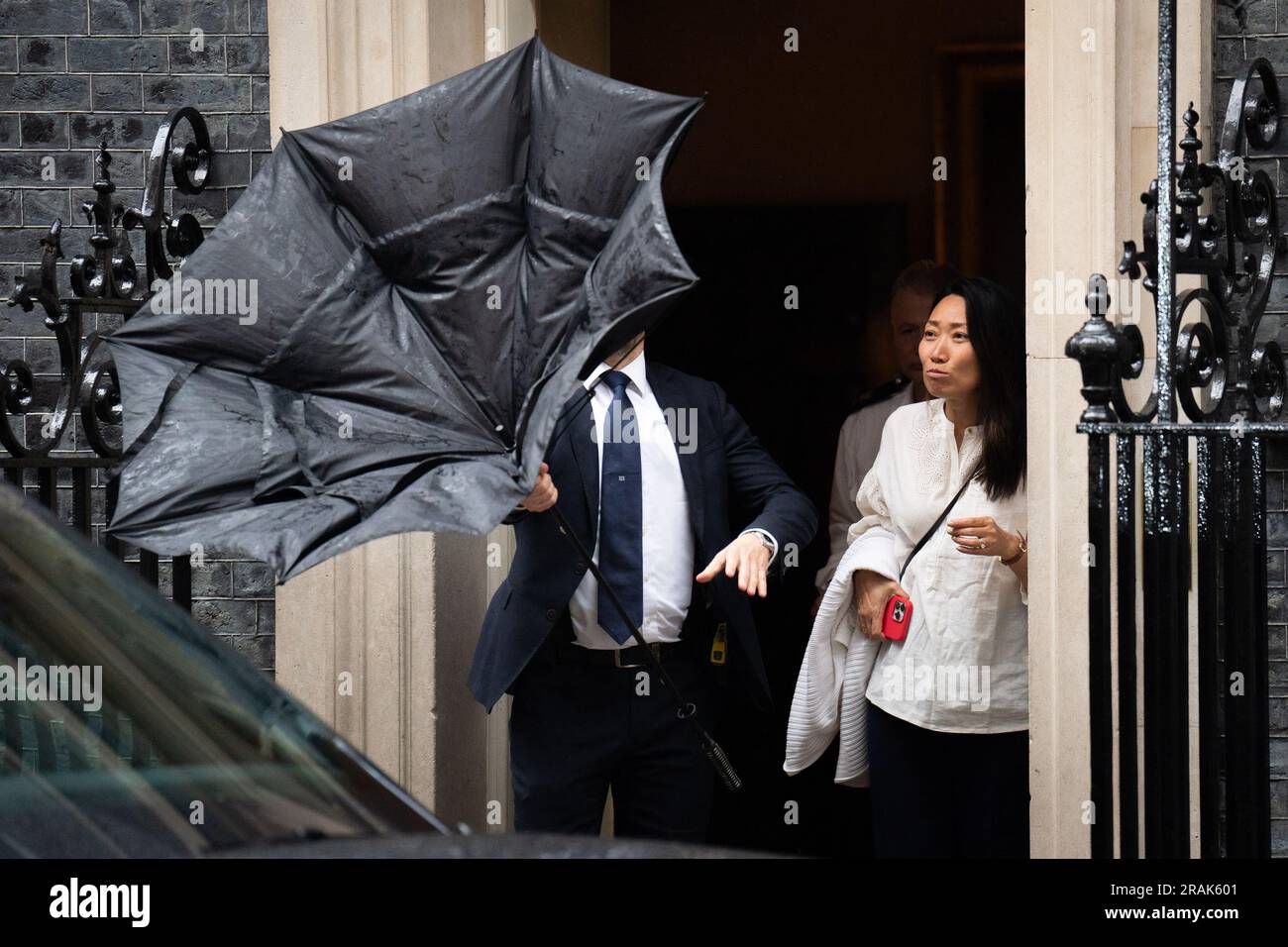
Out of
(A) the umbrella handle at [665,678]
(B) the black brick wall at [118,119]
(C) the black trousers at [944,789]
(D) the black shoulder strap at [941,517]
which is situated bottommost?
(C) the black trousers at [944,789]

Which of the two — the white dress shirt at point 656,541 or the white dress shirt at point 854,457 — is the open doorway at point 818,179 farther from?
the white dress shirt at point 656,541

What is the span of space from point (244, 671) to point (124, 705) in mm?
248

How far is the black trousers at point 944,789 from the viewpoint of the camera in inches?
158

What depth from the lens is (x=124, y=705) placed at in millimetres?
1964

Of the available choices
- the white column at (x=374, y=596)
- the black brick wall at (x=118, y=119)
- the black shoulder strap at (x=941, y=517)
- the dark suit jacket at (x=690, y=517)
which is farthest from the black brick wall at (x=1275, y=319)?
the black brick wall at (x=118, y=119)

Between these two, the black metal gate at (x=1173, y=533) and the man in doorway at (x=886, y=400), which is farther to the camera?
the man in doorway at (x=886, y=400)

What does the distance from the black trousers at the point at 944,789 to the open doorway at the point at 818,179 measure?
3.11 metres

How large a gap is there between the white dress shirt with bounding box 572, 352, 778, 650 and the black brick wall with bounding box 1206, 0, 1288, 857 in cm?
162

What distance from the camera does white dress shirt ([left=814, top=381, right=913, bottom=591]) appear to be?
5469mm

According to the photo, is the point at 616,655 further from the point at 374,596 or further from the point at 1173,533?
the point at 1173,533

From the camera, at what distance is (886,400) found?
5.59 metres

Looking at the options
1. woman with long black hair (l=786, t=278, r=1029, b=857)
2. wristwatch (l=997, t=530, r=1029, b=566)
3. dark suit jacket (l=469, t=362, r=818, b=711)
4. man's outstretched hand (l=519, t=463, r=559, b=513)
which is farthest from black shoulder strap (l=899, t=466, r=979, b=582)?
man's outstretched hand (l=519, t=463, r=559, b=513)

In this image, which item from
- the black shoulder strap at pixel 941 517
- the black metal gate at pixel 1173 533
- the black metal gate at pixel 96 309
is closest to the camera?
the black metal gate at pixel 1173 533

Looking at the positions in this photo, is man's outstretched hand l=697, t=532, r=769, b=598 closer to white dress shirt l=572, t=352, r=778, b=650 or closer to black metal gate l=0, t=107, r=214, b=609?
white dress shirt l=572, t=352, r=778, b=650
